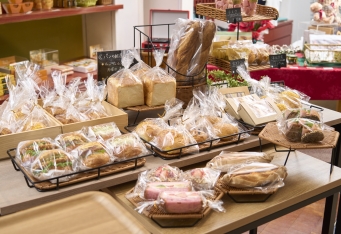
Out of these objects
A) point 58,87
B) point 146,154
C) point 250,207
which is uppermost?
point 58,87

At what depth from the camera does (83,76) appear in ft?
11.5

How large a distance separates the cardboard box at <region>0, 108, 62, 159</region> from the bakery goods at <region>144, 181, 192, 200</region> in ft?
1.73

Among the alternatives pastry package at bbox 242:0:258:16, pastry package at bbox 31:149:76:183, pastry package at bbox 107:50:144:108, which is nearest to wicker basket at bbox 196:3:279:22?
pastry package at bbox 242:0:258:16

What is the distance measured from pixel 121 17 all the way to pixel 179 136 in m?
2.32

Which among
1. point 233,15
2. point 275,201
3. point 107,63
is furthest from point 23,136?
point 233,15

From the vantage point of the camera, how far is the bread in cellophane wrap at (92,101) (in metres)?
1.93

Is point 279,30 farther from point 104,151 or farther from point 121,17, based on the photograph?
point 104,151

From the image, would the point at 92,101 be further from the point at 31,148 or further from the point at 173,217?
the point at 173,217

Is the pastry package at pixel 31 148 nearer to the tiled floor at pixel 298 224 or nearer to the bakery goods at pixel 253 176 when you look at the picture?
the bakery goods at pixel 253 176

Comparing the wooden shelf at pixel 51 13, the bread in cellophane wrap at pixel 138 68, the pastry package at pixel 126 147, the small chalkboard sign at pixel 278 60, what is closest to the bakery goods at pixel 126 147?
the pastry package at pixel 126 147

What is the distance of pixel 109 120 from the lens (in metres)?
1.88

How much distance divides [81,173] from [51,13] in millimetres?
2038

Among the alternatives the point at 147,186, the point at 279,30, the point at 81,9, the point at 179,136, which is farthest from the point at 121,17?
the point at 279,30

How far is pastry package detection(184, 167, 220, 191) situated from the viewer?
150 centimetres
